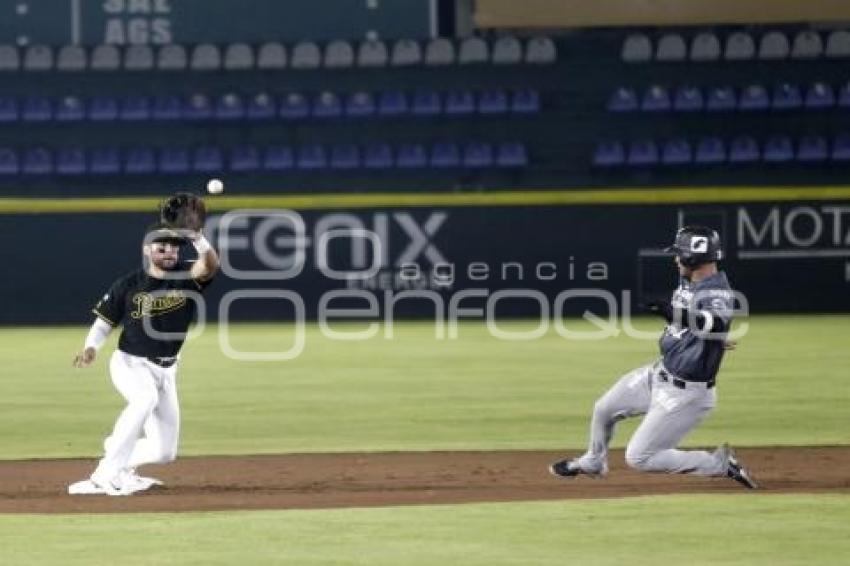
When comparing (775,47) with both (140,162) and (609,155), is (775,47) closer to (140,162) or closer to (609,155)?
(609,155)

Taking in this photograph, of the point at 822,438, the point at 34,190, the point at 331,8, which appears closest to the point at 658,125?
the point at 331,8

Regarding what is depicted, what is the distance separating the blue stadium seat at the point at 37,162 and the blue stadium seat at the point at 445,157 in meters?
4.50

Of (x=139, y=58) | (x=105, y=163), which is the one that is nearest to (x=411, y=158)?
(x=139, y=58)

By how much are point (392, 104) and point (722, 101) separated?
3.88m

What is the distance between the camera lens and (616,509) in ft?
32.5

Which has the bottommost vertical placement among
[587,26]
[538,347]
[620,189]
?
[538,347]

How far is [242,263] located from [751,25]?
681 cm

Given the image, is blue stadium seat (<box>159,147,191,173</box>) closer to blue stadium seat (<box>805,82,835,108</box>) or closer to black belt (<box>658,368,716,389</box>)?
blue stadium seat (<box>805,82,835,108</box>)

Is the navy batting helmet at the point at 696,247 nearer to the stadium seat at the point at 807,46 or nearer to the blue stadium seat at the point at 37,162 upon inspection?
the stadium seat at the point at 807,46

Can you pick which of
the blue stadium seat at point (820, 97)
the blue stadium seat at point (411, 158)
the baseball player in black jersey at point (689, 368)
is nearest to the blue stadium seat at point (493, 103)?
the blue stadium seat at point (411, 158)

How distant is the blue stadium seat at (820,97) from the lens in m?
24.3

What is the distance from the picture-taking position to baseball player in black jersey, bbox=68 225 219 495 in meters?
10.7

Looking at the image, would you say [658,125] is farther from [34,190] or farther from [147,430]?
[147,430]

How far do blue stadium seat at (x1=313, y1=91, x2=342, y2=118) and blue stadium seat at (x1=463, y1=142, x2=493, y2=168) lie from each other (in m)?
1.58
